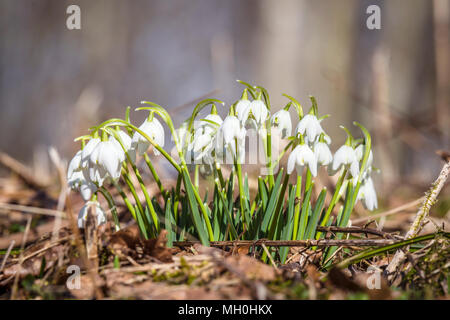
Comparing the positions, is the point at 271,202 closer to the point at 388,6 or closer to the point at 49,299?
the point at 49,299

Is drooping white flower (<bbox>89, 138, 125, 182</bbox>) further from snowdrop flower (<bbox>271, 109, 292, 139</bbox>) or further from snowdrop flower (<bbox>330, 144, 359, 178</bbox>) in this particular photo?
snowdrop flower (<bbox>330, 144, 359, 178</bbox>)

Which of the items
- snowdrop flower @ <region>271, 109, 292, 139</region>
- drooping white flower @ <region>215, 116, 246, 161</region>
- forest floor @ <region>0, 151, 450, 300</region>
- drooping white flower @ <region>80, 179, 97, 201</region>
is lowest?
forest floor @ <region>0, 151, 450, 300</region>

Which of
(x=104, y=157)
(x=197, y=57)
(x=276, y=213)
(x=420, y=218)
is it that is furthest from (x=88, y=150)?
(x=197, y=57)

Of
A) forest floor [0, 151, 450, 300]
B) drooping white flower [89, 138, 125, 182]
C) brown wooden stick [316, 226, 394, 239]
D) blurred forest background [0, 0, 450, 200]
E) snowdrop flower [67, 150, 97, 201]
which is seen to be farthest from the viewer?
blurred forest background [0, 0, 450, 200]

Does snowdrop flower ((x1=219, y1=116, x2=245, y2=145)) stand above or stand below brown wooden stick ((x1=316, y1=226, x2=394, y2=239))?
above

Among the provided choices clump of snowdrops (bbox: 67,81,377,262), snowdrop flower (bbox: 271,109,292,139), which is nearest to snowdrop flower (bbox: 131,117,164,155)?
clump of snowdrops (bbox: 67,81,377,262)

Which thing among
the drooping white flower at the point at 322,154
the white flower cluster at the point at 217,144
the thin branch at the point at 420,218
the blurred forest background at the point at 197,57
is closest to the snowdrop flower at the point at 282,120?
the white flower cluster at the point at 217,144

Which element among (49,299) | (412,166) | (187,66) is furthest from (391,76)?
(49,299)

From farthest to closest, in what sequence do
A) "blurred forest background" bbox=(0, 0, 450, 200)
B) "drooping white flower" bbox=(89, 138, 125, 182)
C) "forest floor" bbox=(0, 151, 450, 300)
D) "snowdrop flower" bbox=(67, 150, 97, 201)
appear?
"blurred forest background" bbox=(0, 0, 450, 200), "snowdrop flower" bbox=(67, 150, 97, 201), "drooping white flower" bbox=(89, 138, 125, 182), "forest floor" bbox=(0, 151, 450, 300)

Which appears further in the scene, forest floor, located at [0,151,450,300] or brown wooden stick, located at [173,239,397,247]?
brown wooden stick, located at [173,239,397,247]
